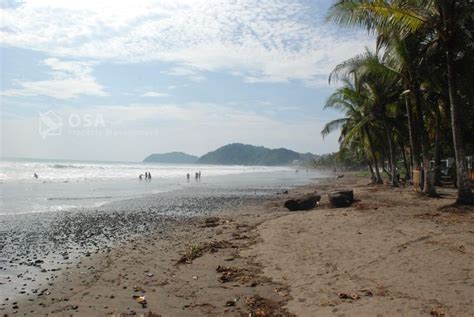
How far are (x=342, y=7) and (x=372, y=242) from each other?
28.6 ft

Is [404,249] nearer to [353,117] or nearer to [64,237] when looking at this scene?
[64,237]

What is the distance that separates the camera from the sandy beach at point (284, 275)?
603 centimetres

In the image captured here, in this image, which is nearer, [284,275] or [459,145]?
[284,275]

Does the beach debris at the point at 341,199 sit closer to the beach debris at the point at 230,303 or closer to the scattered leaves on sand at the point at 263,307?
the scattered leaves on sand at the point at 263,307

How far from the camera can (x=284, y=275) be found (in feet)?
25.3

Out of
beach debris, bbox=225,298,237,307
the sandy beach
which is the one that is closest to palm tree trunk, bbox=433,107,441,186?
the sandy beach

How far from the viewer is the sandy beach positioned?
237 inches

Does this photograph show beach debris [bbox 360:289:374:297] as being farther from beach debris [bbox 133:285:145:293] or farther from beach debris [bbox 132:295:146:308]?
beach debris [bbox 133:285:145:293]

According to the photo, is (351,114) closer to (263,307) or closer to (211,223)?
(211,223)

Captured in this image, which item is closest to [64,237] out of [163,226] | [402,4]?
[163,226]

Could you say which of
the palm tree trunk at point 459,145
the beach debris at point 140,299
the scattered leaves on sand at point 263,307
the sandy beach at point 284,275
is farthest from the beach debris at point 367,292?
the palm tree trunk at point 459,145

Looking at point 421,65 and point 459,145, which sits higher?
point 421,65

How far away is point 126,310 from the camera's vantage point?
6250 mm

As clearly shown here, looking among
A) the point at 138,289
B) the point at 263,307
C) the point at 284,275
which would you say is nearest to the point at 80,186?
the point at 138,289
